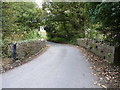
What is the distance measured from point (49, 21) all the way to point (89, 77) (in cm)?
1532

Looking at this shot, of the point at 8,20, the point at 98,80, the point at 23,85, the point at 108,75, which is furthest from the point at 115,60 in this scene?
the point at 8,20

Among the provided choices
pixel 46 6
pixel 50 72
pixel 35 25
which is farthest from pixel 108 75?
pixel 46 6

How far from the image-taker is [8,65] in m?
4.96

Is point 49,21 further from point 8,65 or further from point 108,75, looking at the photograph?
point 108,75

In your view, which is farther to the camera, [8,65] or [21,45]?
[21,45]

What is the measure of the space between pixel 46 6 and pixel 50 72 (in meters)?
15.6

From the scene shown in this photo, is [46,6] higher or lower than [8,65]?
higher

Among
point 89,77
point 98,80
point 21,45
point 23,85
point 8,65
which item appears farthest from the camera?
point 21,45

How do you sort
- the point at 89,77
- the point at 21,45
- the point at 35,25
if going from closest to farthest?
the point at 89,77, the point at 21,45, the point at 35,25

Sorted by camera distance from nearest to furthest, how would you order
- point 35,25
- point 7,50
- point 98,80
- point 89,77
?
point 98,80, point 89,77, point 7,50, point 35,25

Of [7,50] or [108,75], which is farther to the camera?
[7,50]

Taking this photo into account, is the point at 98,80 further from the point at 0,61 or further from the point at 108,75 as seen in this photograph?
the point at 0,61

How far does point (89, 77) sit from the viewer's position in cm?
393

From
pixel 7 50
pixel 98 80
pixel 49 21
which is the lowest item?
pixel 98 80
